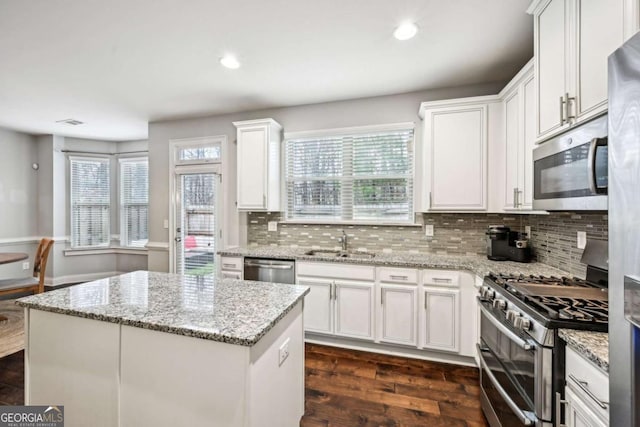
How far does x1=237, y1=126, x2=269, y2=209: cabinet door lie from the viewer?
3.40 metres

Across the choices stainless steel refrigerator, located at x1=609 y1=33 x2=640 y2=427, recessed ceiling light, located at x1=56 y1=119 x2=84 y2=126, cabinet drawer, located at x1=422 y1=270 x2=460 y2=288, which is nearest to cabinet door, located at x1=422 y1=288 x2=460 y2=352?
cabinet drawer, located at x1=422 y1=270 x2=460 y2=288

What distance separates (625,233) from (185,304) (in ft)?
5.45

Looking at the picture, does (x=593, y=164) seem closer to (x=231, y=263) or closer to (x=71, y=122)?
(x=231, y=263)

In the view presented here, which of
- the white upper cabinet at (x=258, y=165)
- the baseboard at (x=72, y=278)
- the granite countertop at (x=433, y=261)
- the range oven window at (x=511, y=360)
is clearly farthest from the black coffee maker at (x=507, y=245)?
the baseboard at (x=72, y=278)

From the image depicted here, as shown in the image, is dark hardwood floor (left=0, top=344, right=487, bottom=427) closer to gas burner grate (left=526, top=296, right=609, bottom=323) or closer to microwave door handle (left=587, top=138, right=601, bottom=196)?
gas burner grate (left=526, top=296, right=609, bottom=323)

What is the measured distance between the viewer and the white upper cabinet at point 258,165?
339 centimetres

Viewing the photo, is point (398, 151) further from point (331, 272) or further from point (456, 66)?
point (331, 272)

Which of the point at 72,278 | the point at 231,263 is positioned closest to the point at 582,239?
the point at 231,263

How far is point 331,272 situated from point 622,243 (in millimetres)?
2353

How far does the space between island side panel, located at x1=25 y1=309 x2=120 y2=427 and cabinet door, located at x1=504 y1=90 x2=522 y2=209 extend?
2.88 m

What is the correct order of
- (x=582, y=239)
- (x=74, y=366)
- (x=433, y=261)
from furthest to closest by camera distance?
1. (x=433, y=261)
2. (x=582, y=239)
3. (x=74, y=366)

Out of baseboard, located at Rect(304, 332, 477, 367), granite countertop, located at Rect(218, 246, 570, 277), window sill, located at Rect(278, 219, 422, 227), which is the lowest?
baseboard, located at Rect(304, 332, 477, 367)

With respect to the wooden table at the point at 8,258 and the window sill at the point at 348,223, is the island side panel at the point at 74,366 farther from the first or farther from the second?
the wooden table at the point at 8,258

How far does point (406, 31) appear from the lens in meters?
2.13
